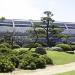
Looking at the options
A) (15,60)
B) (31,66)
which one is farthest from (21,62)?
(31,66)

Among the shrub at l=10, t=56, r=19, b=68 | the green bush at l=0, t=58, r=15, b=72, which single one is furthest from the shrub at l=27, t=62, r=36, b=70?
the green bush at l=0, t=58, r=15, b=72

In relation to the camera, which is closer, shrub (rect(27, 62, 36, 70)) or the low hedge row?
the low hedge row

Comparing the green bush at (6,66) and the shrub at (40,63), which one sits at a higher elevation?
the green bush at (6,66)

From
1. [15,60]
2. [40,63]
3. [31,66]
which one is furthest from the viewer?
[40,63]

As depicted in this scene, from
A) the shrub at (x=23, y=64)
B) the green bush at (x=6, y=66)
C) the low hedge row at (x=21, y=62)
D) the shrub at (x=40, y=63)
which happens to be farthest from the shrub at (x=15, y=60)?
the shrub at (x=40, y=63)

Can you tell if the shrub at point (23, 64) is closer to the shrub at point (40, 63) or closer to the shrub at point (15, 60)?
the shrub at point (15, 60)

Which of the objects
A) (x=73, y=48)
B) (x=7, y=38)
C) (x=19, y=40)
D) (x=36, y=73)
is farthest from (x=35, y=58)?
(x=19, y=40)

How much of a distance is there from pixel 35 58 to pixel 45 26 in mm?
33663

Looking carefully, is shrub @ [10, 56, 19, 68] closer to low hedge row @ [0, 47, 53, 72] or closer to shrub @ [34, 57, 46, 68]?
low hedge row @ [0, 47, 53, 72]

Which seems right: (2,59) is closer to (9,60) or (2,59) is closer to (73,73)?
(9,60)

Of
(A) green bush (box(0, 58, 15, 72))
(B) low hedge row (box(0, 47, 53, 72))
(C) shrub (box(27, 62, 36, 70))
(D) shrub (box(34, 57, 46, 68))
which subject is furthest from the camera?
(D) shrub (box(34, 57, 46, 68))

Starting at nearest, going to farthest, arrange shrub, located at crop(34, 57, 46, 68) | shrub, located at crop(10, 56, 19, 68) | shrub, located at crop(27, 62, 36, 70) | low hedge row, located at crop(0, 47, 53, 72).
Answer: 1. low hedge row, located at crop(0, 47, 53, 72)
2. shrub, located at crop(27, 62, 36, 70)
3. shrub, located at crop(10, 56, 19, 68)
4. shrub, located at crop(34, 57, 46, 68)

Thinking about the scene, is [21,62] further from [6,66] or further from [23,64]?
[6,66]

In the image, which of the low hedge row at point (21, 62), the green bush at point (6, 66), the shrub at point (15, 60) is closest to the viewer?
the green bush at point (6, 66)
